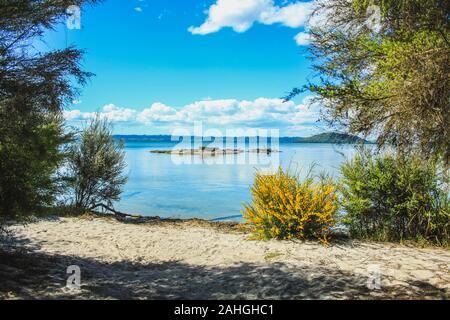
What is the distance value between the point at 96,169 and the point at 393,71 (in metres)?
11.0

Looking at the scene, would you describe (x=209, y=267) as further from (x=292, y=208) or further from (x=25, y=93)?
(x=25, y=93)

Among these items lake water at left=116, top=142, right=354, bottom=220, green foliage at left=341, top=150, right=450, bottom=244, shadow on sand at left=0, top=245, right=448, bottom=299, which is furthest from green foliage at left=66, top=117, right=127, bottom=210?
green foliage at left=341, top=150, right=450, bottom=244

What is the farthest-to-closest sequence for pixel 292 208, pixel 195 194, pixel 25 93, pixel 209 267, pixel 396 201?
pixel 195 194 < pixel 396 201 < pixel 292 208 < pixel 209 267 < pixel 25 93

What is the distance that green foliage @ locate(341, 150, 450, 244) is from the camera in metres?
8.91

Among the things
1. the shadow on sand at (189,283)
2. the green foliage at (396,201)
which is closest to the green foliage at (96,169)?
the shadow on sand at (189,283)

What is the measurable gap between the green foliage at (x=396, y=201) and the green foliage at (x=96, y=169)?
8.69 metres

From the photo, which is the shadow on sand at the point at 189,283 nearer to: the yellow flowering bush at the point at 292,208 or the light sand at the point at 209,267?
the light sand at the point at 209,267

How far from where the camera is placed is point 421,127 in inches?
241

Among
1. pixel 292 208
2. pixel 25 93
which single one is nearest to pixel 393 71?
pixel 292 208

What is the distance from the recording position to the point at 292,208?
844 cm

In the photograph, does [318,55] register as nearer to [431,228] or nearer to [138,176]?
[431,228]

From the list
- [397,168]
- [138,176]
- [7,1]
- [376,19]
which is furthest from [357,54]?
[138,176]

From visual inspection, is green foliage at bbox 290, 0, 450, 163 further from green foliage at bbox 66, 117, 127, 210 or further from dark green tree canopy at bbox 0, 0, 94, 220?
green foliage at bbox 66, 117, 127, 210

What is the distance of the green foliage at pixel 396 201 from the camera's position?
891 cm
